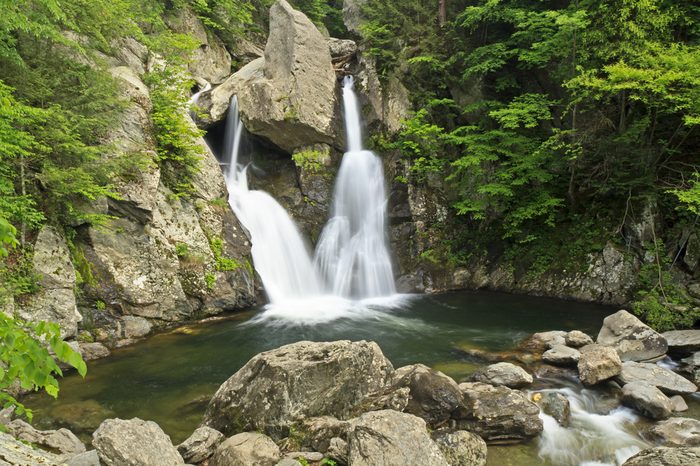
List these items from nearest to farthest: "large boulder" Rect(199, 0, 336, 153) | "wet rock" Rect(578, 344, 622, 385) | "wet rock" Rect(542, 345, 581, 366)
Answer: "wet rock" Rect(578, 344, 622, 385)
"wet rock" Rect(542, 345, 581, 366)
"large boulder" Rect(199, 0, 336, 153)

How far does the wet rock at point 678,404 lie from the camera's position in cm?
642

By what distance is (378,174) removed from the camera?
56.5 ft

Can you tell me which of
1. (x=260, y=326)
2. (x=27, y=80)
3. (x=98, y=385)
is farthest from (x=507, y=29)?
(x=98, y=385)

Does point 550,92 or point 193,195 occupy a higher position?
point 550,92

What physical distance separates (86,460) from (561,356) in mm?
7736

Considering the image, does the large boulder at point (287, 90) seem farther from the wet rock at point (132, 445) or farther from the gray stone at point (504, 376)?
the wet rock at point (132, 445)

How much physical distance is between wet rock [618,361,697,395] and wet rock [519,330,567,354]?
1.61 meters

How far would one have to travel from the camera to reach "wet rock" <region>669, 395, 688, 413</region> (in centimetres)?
642

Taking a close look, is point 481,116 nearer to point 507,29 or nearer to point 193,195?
point 507,29

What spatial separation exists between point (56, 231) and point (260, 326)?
5265 millimetres

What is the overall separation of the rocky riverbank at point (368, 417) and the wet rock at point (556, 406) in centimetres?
2

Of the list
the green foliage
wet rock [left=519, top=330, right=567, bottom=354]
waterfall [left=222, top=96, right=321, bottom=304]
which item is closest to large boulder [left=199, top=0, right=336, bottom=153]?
waterfall [left=222, top=96, right=321, bottom=304]

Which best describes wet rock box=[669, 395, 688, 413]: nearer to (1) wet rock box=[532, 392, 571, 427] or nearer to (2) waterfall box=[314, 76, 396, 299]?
(1) wet rock box=[532, 392, 571, 427]

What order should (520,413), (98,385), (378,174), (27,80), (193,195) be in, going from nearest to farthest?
1. (520,413)
2. (98,385)
3. (27,80)
4. (193,195)
5. (378,174)
